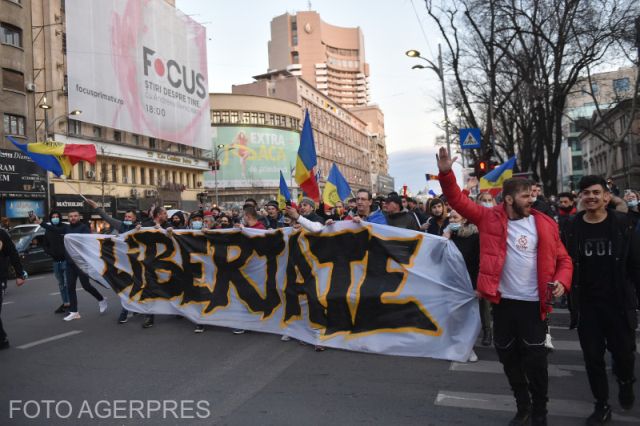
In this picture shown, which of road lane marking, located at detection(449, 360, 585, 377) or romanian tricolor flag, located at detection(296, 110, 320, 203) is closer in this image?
road lane marking, located at detection(449, 360, 585, 377)

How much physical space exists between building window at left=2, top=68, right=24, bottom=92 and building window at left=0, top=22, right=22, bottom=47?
1635 mm

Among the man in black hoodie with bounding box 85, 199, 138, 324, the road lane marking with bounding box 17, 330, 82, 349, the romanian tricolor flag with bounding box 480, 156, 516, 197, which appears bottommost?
the road lane marking with bounding box 17, 330, 82, 349

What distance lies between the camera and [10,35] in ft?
98.9

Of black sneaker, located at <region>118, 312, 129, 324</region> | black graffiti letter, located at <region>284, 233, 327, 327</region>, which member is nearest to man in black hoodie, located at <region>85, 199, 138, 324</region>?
black sneaker, located at <region>118, 312, 129, 324</region>

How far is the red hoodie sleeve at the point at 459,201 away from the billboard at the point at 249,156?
213ft

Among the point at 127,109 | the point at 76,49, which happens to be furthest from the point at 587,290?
the point at 127,109

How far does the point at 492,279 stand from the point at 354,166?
101 metres

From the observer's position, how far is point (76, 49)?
3566 centimetres

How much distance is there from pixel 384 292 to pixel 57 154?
676 cm

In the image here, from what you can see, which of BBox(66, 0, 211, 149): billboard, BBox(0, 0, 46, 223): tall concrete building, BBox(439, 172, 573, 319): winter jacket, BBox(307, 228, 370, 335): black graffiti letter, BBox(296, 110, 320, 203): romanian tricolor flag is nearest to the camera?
BBox(439, 172, 573, 319): winter jacket

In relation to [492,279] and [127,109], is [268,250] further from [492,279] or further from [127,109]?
[127,109]

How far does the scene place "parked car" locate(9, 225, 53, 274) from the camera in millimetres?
15414

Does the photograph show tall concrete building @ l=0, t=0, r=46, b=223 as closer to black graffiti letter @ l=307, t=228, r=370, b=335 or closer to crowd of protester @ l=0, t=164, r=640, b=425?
black graffiti letter @ l=307, t=228, r=370, b=335

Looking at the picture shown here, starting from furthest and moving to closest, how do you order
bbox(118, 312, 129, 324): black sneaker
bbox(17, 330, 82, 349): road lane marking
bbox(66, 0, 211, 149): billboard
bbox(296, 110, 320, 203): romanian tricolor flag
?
bbox(66, 0, 211, 149): billboard
bbox(118, 312, 129, 324): black sneaker
bbox(296, 110, 320, 203): romanian tricolor flag
bbox(17, 330, 82, 349): road lane marking
